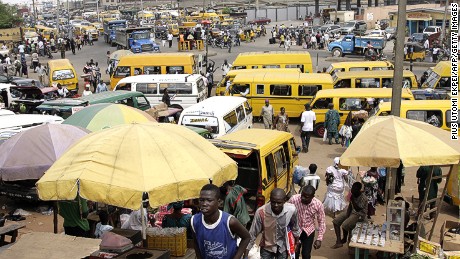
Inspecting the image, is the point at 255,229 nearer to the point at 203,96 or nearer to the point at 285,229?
the point at 285,229

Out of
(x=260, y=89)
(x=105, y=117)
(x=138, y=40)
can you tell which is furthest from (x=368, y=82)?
(x=138, y=40)

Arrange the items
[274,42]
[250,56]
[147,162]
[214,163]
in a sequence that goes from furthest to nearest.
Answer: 1. [274,42]
2. [250,56]
3. [214,163]
4. [147,162]

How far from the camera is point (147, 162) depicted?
6156 millimetres

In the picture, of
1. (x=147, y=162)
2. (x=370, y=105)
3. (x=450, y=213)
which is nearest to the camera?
(x=147, y=162)

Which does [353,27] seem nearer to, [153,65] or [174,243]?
[153,65]

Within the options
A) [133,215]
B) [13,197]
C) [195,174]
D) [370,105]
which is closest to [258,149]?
[133,215]

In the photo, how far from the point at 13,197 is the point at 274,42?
39316 millimetres

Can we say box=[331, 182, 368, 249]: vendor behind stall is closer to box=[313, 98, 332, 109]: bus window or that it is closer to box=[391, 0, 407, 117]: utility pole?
box=[391, 0, 407, 117]: utility pole

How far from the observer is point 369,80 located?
20.3 meters

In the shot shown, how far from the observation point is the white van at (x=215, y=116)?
47.4ft

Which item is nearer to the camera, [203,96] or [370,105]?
[370,105]

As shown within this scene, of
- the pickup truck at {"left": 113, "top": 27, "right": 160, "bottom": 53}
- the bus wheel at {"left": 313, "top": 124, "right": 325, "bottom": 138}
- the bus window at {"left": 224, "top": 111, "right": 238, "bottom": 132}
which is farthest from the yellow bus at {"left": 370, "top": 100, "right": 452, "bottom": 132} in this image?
the pickup truck at {"left": 113, "top": 27, "right": 160, "bottom": 53}

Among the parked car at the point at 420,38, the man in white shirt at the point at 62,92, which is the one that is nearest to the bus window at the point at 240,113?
the man in white shirt at the point at 62,92

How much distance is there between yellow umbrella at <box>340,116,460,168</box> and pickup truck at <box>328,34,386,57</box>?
30.1 m
